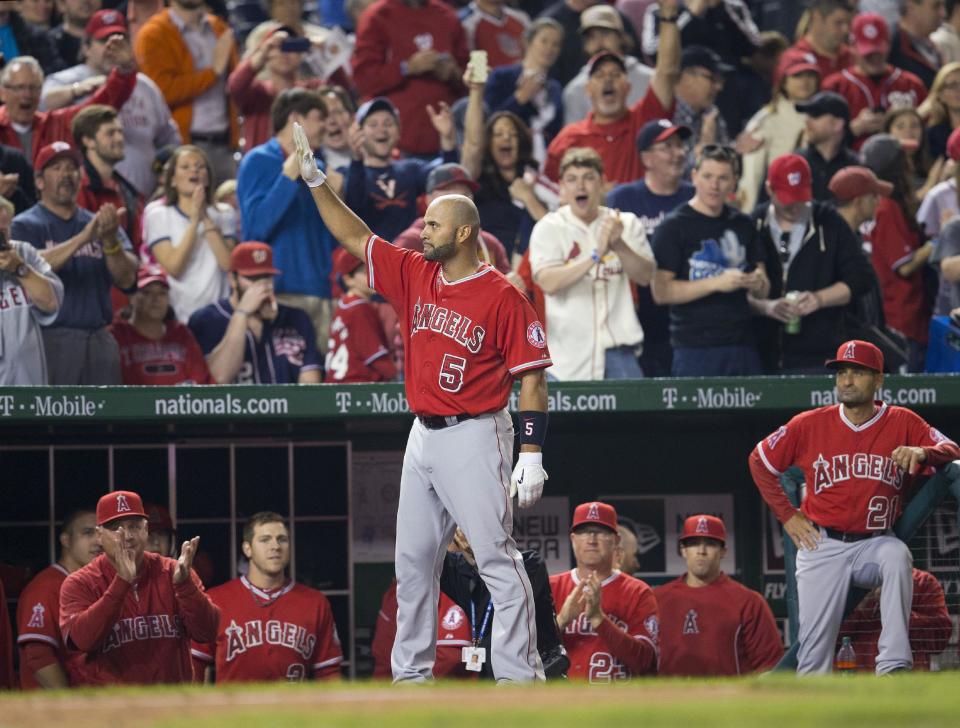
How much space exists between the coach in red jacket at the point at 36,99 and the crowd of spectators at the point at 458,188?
17 mm

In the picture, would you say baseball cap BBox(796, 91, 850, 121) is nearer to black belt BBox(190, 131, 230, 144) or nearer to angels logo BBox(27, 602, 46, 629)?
black belt BBox(190, 131, 230, 144)

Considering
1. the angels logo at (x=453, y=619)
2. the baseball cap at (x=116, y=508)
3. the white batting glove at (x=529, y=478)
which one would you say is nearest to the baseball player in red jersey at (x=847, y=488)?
the angels logo at (x=453, y=619)

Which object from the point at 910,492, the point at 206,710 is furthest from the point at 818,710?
the point at 910,492

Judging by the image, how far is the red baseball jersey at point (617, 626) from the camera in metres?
7.96

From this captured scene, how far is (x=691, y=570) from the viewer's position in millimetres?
8461

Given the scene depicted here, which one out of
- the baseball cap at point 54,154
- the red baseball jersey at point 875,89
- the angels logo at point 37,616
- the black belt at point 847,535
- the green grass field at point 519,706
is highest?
the red baseball jersey at point 875,89

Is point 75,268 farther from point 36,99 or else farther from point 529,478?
point 529,478

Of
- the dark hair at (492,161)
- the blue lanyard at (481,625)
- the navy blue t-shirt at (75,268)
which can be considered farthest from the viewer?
the dark hair at (492,161)

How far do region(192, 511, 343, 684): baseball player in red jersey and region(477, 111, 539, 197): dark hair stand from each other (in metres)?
2.63

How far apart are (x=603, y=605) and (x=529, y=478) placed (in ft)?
6.87

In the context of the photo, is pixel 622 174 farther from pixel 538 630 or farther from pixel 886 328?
pixel 538 630

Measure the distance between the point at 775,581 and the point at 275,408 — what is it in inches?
119

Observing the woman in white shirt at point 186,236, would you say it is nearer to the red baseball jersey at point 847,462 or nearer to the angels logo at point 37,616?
the angels logo at point 37,616

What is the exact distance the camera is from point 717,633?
8297 millimetres
